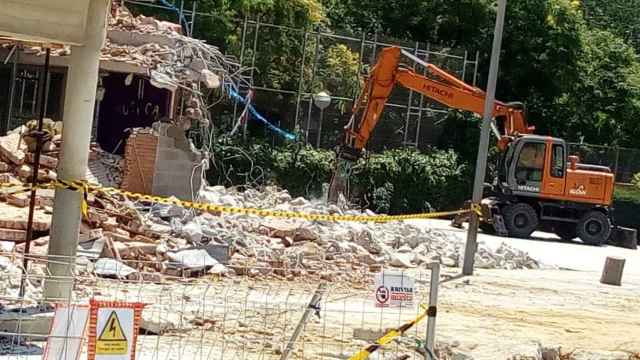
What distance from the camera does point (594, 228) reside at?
31109 millimetres

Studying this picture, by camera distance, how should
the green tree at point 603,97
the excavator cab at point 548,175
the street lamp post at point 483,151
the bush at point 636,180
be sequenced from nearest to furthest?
the street lamp post at point 483,151, the excavator cab at point 548,175, the bush at point 636,180, the green tree at point 603,97

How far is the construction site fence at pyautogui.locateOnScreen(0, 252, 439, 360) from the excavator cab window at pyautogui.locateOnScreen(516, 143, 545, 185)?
15179 millimetres

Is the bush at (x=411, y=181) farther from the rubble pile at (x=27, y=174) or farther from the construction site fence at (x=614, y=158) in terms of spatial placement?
the rubble pile at (x=27, y=174)

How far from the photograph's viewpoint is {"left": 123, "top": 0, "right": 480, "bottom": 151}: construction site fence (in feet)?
112

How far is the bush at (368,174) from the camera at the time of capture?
3247 cm

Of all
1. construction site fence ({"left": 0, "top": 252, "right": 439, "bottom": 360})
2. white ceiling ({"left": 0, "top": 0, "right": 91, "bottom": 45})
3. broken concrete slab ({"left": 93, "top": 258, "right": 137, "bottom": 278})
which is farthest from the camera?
broken concrete slab ({"left": 93, "top": 258, "right": 137, "bottom": 278})

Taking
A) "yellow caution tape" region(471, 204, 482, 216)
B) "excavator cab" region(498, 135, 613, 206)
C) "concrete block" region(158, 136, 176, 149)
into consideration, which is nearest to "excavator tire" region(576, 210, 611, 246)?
"excavator cab" region(498, 135, 613, 206)

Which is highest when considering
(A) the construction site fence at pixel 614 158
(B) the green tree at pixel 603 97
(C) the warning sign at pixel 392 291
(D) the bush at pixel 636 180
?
(B) the green tree at pixel 603 97

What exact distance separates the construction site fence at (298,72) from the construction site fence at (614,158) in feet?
22.1

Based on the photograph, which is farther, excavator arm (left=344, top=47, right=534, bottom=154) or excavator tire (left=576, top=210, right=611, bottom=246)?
excavator tire (left=576, top=210, right=611, bottom=246)

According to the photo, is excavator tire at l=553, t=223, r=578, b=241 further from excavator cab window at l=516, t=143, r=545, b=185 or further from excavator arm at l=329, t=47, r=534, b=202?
excavator arm at l=329, t=47, r=534, b=202

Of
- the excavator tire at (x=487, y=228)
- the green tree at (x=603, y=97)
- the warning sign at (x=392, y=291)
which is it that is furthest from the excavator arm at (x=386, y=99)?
the warning sign at (x=392, y=291)

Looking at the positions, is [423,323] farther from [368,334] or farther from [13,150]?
[13,150]

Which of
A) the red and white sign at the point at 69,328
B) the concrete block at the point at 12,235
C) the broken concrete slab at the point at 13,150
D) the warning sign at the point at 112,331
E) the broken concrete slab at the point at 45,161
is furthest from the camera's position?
the broken concrete slab at the point at 45,161
